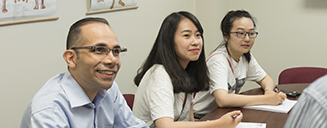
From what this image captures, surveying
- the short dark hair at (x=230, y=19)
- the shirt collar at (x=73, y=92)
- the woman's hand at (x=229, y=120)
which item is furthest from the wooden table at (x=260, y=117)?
the shirt collar at (x=73, y=92)

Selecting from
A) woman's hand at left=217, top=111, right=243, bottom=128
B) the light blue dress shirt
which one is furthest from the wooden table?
the light blue dress shirt

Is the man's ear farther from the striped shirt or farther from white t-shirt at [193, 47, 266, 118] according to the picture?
white t-shirt at [193, 47, 266, 118]

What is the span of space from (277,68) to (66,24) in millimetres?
2890

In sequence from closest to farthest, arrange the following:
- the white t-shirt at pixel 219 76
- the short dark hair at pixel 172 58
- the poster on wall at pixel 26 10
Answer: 1. the short dark hair at pixel 172 58
2. the poster on wall at pixel 26 10
3. the white t-shirt at pixel 219 76

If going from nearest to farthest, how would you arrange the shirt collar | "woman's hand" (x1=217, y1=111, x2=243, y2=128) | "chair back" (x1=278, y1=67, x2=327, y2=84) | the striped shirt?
the striped shirt
the shirt collar
"woman's hand" (x1=217, y1=111, x2=243, y2=128)
"chair back" (x1=278, y1=67, x2=327, y2=84)

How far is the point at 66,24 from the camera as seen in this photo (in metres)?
2.52

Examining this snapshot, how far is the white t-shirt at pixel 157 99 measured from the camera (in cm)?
181

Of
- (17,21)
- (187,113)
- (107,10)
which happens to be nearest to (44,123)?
(187,113)

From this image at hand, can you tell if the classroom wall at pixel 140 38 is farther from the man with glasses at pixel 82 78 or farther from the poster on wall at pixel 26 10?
the man with glasses at pixel 82 78

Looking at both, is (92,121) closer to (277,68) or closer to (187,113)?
(187,113)

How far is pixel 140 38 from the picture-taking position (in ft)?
11.1

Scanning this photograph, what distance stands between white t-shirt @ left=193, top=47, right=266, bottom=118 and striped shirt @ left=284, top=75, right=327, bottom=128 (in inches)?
63.5

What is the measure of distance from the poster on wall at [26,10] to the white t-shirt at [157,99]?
881 mm

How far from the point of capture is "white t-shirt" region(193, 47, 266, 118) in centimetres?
227
